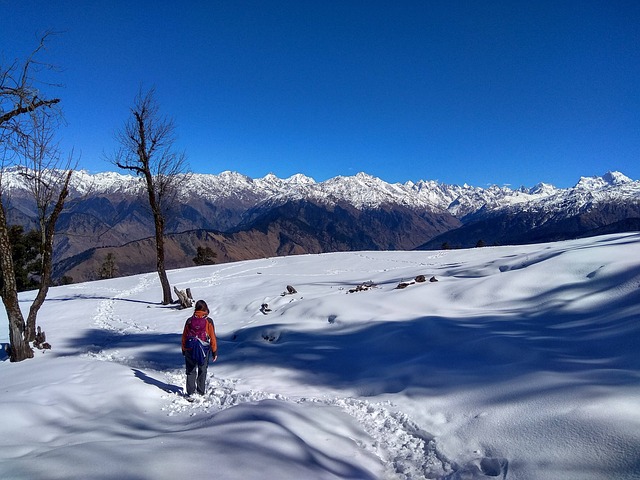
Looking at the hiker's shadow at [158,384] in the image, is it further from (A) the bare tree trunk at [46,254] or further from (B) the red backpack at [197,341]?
(A) the bare tree trunk at [46,254]

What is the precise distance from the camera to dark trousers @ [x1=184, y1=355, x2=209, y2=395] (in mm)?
7422

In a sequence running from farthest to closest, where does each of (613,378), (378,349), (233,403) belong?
1. (378,349)
2. (233,403)
3. (613,378)

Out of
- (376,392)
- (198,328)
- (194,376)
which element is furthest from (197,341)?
(376,392)

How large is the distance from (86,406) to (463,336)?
7.57m

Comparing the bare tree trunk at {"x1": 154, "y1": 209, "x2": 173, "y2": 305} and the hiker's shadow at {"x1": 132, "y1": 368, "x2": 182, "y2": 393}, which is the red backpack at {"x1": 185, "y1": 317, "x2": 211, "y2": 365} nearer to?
the hiker's shadow at {"x1": 132, "y1": 368, "x2": 182, "y2": 393}

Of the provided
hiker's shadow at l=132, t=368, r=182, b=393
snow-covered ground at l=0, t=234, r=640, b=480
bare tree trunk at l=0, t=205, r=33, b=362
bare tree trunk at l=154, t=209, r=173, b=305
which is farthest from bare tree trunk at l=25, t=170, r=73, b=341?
bare tree trunk at l=154, t=209, r=173, b=305

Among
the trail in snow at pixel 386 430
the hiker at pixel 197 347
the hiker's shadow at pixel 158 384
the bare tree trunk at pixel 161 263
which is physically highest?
the bare tree trunk at pixel 161 263

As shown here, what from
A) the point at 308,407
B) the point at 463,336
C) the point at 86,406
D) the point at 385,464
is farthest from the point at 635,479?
the point at 86,406

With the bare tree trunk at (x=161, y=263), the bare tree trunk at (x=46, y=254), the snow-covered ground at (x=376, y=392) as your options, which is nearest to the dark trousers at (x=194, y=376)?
the snow-covered ground at (x=376, y=392)

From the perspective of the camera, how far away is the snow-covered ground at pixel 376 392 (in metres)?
3.89

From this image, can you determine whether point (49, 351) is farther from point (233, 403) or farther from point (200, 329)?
point (233, 403)

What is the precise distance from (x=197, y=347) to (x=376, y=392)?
362 centimetres

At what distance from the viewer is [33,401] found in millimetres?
6184

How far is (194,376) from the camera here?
295 inches
